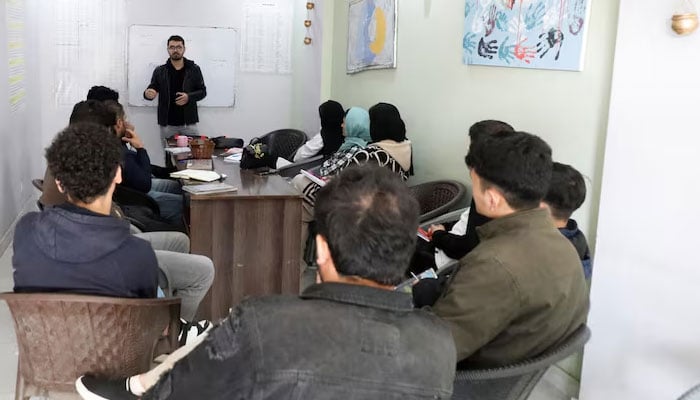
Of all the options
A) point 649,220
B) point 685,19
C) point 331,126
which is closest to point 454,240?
point 649,220

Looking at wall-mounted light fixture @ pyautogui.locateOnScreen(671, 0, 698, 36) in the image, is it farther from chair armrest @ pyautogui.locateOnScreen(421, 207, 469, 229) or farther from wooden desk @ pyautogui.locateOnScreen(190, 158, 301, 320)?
wooden desk @ pyautogui.locateOnScreen(190, 158, 301, 320)

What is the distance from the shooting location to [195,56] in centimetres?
714

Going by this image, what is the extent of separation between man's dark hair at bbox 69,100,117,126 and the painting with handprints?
1929 mm

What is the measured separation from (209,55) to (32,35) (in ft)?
5.85

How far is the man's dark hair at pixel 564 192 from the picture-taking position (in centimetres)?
226

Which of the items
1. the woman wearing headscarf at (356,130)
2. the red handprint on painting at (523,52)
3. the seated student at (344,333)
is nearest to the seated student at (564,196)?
the red handprint on painting at (523,52)

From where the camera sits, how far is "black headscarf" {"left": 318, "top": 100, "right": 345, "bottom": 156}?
481 centimetres

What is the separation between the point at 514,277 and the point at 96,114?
7.99 feet

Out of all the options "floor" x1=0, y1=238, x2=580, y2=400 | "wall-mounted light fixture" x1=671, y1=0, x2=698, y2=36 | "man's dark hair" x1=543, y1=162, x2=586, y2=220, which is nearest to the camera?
"wall-mounted light fixture" x1=671, y1=0, x2=698, y2=36

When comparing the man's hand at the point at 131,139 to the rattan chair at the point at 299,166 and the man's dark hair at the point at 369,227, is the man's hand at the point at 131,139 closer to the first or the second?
the rattan chair at the point at 299,166

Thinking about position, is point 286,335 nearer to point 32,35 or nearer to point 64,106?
point 32,35

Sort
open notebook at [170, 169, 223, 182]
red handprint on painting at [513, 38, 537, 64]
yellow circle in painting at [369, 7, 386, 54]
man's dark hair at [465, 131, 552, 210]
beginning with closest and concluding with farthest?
man's dark hair at [465, 131, 552, 210], red handprint on painting at [513, 38, 537, 64], open notebook at [170, 169, 223, 182], yellow circle in painting at [369, 7, 386, 54]

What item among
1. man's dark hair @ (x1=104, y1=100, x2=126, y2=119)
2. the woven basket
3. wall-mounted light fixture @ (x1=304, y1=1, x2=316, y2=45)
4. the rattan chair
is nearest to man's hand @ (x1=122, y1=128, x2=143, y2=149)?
man's dark hair @ (x1=104, y1=100, x2=126, y2=119)

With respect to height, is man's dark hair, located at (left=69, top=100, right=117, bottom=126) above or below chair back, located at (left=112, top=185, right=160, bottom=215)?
above
